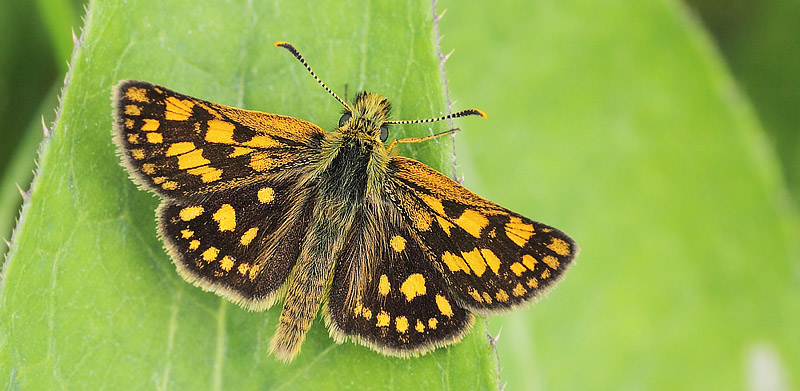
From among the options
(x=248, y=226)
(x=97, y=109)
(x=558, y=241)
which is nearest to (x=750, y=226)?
(x=558, y=241)

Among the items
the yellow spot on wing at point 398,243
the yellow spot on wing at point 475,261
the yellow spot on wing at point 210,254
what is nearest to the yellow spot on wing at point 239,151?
the yellow spot on wing at point 210,254

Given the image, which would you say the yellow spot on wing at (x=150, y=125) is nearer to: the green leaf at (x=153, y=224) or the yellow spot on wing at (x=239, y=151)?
the green leaf at (x=153, y=224)

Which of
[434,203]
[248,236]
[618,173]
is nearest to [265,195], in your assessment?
[248,236]

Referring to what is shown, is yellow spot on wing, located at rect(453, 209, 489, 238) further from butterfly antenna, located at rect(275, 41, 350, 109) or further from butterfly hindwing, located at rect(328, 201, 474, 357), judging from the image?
butterfly antenna, located at rect(275, 41, 350, 109)

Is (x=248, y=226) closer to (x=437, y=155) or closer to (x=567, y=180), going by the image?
(x=437, y=155)

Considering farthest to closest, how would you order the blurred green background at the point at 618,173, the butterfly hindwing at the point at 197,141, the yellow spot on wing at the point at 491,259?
1. the blurred green background at the point at 618,173
2. the yellow spot on wing at the point at 491,259
3. the butterfly hindwing at the point at 197,141

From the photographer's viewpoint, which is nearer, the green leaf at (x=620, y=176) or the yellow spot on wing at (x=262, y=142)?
the yellow spot on wing at (x=262, y=142)
